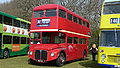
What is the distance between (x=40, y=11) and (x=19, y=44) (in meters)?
7.67

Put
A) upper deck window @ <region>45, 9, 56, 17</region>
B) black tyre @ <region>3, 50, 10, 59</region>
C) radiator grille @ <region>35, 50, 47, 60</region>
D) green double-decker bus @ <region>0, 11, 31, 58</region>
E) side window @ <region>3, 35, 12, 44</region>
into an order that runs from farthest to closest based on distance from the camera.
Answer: black tyre @ <region>3, 50, 10, 59</region>, side window @ <region>3, 35, 12, 44</region>, green double-decker bus @ <region>0, 11, 31, 58</region>, upper deck window @ <region>45, 9, 56, 17</region>, radiator grille @ <region>35, 50, 47, 60</region>

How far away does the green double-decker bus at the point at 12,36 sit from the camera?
17.2m

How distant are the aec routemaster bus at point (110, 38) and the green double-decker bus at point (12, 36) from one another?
9.76m

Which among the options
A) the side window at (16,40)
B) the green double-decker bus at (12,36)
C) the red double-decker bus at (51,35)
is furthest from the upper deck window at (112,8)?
the side window at (16,40)

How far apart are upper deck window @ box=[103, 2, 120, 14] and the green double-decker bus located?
9.63 meters

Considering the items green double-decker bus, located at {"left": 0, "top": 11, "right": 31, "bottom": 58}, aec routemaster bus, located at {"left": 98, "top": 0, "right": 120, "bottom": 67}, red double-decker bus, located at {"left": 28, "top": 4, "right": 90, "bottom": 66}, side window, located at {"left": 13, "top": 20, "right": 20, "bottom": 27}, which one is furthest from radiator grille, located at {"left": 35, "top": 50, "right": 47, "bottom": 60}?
side window, located at {"left": 13, "top": 20, "right": 20, "bottom": 27}

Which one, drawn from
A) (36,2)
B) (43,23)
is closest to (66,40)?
(43,23)

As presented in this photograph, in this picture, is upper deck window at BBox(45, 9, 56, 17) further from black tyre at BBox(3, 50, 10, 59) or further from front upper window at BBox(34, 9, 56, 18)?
black tyre at BBox(3, 50, 10, 59)

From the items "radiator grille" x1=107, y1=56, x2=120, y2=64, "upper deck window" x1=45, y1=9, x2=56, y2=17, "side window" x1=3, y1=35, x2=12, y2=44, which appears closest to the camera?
"radiator grille" x1=107, y1=56, x2=120, y2=64

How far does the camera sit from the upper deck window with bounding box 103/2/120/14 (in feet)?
35.0

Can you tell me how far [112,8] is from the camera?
10828mm

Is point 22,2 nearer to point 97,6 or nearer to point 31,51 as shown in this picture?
point 97,6

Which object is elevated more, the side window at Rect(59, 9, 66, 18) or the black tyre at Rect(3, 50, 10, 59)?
the side window at Rect(59, 9, 66, 18)

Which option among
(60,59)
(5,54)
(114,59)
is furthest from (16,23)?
(114,59)
